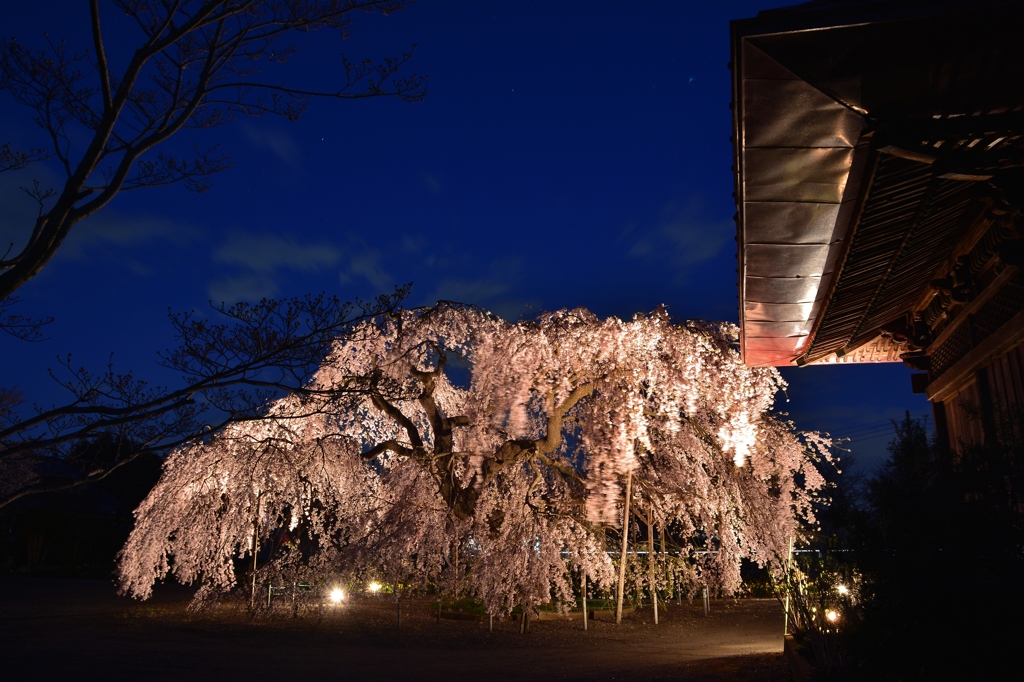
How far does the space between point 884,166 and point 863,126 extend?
0.93 ft

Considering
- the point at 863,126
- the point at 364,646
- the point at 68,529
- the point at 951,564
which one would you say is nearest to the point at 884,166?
the point at 863,126

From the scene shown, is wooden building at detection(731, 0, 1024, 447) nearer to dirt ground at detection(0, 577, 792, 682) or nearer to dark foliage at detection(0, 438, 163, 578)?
dirt ground at detection(0, 577, 792, 682)

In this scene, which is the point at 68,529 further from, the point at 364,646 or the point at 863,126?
the point at 863,126

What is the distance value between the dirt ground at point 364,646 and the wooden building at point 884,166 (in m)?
4.13

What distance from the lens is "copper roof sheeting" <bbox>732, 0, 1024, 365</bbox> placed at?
3.02m

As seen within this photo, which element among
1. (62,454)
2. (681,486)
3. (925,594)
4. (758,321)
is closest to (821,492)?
(681,486)

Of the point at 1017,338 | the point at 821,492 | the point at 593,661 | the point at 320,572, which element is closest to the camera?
the point at 1017,338

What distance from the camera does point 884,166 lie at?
3.65 meters

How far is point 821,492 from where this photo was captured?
41.4 feet

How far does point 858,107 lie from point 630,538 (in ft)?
39.6

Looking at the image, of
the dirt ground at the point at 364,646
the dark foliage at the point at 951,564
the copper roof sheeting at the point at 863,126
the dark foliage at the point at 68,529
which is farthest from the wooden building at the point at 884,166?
the dark foliage at the point at 68,529

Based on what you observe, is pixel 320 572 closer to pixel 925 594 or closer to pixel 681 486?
pixel 681 486

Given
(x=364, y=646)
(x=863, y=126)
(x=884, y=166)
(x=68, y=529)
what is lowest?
(x=364, y=646)

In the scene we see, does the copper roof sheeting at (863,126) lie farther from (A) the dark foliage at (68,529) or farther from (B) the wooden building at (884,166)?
(A) the dark foliage at (68,529)
